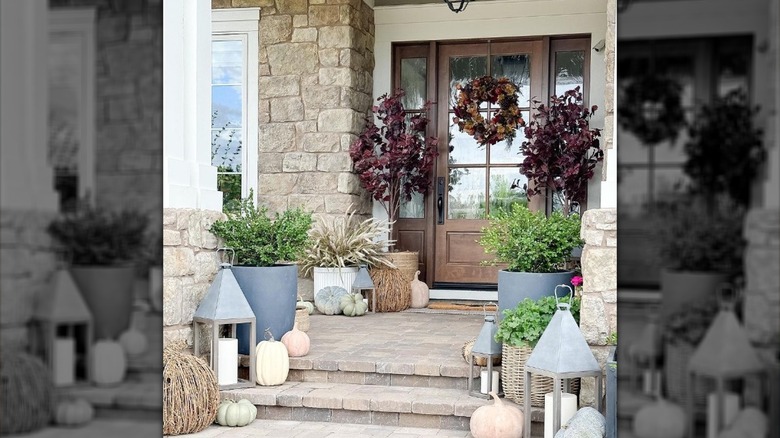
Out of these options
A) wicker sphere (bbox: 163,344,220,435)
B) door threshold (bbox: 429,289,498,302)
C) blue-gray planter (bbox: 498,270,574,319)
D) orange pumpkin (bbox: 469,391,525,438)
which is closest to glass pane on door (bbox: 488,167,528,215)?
door threshold (bbox: 429,289,498,302)

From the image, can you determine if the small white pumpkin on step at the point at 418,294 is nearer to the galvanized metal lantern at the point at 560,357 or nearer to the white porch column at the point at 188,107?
the white porch column at the point at 188,107

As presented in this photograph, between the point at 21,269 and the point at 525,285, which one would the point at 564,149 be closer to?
the point at 525,285

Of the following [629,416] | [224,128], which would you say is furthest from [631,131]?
[224,128]

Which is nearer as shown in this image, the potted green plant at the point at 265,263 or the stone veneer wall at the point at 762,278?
the stone veneer wall at the point at 762,278

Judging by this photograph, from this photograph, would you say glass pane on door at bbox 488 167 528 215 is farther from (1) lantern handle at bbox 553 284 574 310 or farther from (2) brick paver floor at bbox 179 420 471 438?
(2) brick paver floor at bbox 179 420 471 438

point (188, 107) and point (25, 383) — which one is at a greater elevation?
point (188, 107)

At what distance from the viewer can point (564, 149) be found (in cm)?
610

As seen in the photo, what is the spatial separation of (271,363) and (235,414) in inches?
15.4

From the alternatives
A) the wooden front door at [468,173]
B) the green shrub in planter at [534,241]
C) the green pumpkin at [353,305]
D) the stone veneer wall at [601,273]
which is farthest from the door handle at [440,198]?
the stone veneer wall at [601,273]

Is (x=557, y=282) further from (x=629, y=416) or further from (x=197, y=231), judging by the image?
(x=629, y=416)

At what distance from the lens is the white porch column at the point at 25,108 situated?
297 mm

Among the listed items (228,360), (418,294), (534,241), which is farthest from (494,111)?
(228,360)

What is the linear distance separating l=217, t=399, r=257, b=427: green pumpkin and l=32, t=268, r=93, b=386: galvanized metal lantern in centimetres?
339

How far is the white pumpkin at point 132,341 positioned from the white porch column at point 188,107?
3.57m
